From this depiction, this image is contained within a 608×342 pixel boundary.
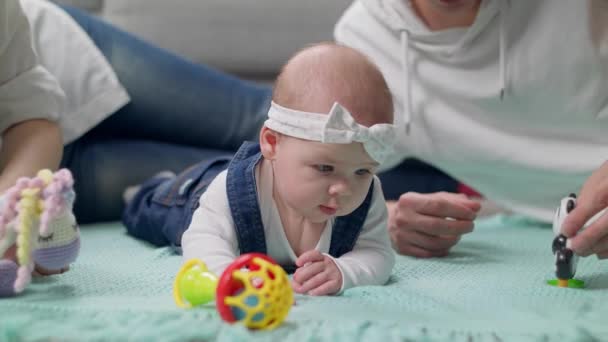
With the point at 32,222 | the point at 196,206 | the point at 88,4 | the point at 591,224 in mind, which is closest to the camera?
the point at 32,222

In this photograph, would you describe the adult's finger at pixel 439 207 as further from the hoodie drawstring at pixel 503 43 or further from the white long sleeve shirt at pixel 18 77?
the white long sleeve shirt at pixel 18 77

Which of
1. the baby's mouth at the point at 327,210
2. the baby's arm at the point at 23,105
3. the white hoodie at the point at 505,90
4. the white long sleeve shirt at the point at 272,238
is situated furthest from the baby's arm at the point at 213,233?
the white hoodie at the point at 505,90

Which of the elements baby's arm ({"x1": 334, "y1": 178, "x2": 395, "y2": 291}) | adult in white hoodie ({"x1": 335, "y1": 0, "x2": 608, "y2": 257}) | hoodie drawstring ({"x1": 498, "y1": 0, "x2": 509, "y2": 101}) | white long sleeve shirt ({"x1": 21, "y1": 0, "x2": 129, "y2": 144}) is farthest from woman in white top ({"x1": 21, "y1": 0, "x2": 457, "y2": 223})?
baby's arm ({"x1": 334, "y1": 178, "x2": 395, "y2": 291})

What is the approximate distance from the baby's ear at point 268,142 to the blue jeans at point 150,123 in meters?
0.64

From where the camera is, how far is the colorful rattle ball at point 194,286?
0.73 metres

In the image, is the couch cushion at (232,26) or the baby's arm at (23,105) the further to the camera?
the couch cushion at (232,26)

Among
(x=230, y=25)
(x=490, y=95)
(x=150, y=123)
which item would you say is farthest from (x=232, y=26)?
(x=490, y=95)

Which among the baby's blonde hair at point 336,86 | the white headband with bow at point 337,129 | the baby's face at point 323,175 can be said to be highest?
the baby's blonde hair at point 336,86

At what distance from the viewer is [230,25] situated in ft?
6.57

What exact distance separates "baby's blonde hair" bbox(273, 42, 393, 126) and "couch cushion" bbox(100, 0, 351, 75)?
3.86 feet

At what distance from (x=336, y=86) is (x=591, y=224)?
332 millimetres

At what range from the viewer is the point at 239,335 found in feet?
2.09

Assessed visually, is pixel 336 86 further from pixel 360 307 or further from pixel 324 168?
pixel 360 307

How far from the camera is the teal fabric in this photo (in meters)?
0.66
